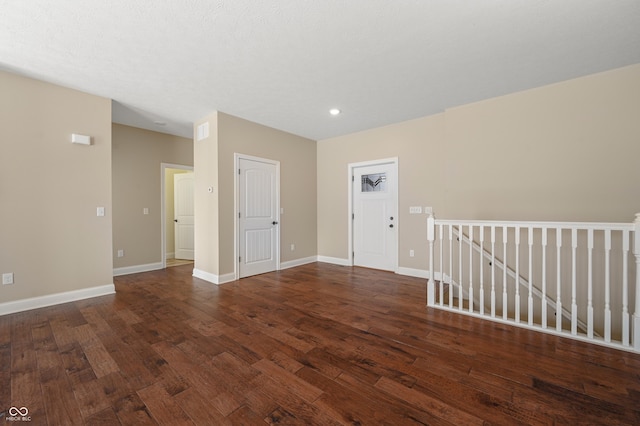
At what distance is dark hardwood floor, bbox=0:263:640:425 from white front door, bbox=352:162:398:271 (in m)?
1.88

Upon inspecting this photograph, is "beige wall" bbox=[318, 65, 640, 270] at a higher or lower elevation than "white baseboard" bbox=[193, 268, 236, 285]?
higher

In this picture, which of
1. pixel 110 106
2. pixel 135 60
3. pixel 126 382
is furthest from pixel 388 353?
pixel 110 106

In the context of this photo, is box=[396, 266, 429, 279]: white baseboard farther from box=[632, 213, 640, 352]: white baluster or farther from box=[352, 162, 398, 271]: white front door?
box=[632, 213, 640, 352]: white baluster

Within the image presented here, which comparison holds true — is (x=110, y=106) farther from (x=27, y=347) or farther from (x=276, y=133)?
(x=27, y=347)

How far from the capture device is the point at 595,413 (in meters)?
1.49

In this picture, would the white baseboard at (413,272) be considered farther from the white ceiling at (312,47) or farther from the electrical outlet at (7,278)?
the electrical outlet at (7,278)

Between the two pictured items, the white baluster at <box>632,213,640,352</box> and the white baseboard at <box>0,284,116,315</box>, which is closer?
the white baluster at <box>632,213,640,352</box>

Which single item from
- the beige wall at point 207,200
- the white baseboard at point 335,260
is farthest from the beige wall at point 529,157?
the beige wall at point 207,200

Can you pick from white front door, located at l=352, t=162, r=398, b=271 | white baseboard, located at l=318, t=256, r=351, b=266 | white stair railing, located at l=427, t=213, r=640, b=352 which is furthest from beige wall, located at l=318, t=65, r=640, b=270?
white baseboard, located at l=318, t=256, r=351, b=266

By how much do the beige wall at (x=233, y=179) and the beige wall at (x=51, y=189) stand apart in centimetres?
129

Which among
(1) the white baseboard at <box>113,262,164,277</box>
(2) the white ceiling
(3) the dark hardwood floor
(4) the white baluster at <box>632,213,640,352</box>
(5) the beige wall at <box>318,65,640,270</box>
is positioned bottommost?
(3) the dark hardwood floor

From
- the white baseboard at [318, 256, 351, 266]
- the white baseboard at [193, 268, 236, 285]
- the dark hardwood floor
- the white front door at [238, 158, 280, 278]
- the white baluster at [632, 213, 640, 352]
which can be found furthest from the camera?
the white baseboard at [318, 256, 351, 266]

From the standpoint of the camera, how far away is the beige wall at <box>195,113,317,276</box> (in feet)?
13.7

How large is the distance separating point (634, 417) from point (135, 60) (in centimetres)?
473
